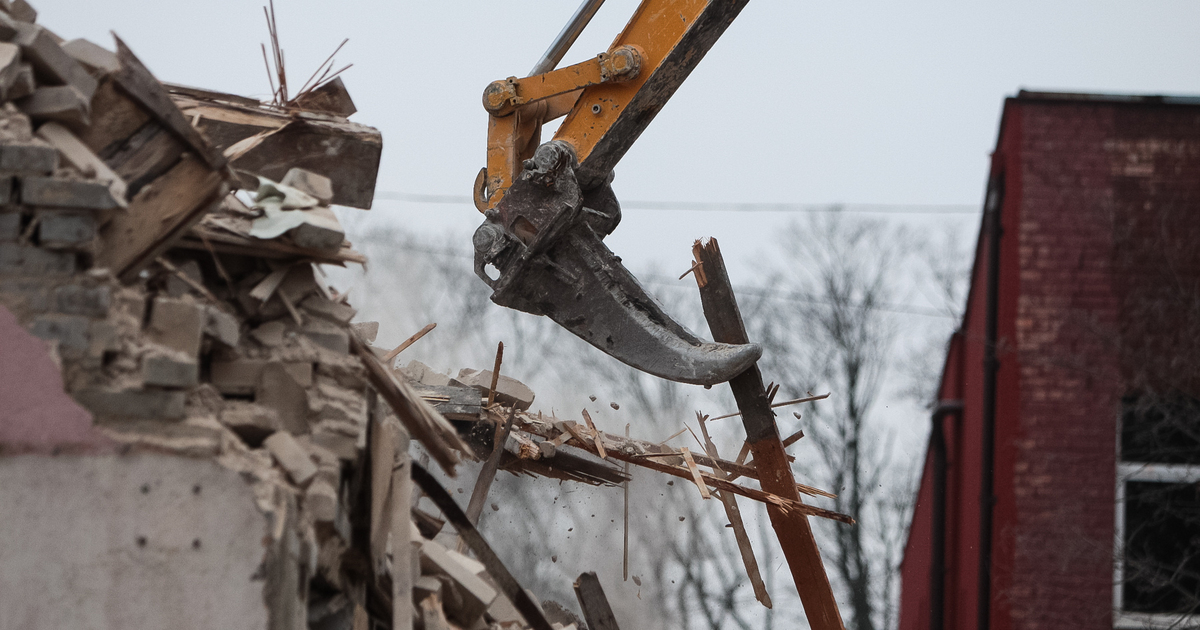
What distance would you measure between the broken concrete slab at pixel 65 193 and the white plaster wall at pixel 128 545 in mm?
747

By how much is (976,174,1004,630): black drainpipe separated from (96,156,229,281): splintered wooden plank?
879 cm

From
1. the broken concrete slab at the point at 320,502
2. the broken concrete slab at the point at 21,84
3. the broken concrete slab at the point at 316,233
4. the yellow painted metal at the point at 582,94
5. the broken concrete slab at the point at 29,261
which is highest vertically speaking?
the yellow painted metal at the point at 582,94

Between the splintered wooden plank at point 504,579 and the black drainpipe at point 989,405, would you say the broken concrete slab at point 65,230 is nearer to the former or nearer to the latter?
the splintered wooden plank at point 504,579

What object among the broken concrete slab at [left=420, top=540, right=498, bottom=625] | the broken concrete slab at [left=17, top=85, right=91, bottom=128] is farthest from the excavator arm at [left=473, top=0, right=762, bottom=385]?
the broken concrete slab at [left=17, top=85, right=91, bottom=128]

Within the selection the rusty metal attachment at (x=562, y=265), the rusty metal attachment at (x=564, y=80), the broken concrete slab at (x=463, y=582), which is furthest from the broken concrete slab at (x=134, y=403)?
the rusty metal attachment at (x=564, y=80)

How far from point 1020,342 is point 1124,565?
7.22 ft

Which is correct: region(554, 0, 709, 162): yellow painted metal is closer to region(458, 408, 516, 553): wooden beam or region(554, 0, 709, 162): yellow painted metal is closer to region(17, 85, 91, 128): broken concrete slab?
region(458, 408, 516, 553): wooden beam

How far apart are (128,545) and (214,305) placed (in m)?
0.82

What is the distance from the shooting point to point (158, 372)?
3.33 m

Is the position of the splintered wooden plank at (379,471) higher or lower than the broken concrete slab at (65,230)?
lower

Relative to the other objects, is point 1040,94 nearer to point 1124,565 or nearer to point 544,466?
point 1124,565

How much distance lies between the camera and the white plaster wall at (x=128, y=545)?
319 centimetres

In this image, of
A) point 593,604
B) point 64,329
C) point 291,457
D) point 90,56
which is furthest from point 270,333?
point 593,604

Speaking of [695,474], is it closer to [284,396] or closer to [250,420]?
[284,396]
